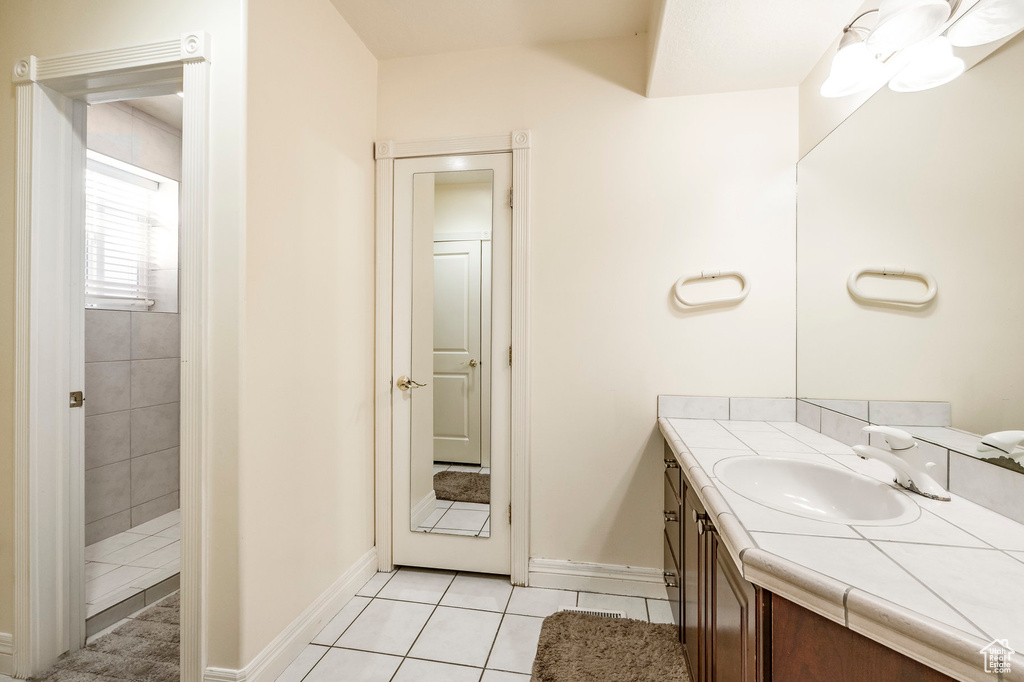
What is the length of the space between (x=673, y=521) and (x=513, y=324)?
110 cm

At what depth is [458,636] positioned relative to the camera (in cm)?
177

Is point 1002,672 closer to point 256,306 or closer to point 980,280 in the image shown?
point 980,280

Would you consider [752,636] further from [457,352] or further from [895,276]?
[457,352]

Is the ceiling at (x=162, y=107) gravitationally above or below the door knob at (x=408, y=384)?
above

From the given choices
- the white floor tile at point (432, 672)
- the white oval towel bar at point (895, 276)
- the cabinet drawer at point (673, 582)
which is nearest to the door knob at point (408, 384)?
the white floor tile at point (432, 672)

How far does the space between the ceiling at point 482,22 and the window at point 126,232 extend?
1.81 meters

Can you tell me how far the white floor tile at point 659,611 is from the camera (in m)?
1.88

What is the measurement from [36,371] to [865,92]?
3.00 metres

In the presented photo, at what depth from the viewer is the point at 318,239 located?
5.97ft

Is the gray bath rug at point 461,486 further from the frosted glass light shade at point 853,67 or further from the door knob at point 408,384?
the frosted glass light shade at point 853,67

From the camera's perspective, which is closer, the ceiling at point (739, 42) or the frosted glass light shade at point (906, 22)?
the frosted glass light shade at point (906, 22)

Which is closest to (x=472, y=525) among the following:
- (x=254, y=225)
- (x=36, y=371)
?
(x=254, y=225)

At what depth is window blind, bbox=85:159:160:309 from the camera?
2605 mm

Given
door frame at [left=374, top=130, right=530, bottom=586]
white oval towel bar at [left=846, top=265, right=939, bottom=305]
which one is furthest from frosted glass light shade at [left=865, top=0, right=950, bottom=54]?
door frame at [left=374, top=130, right=530, bottom=586]
